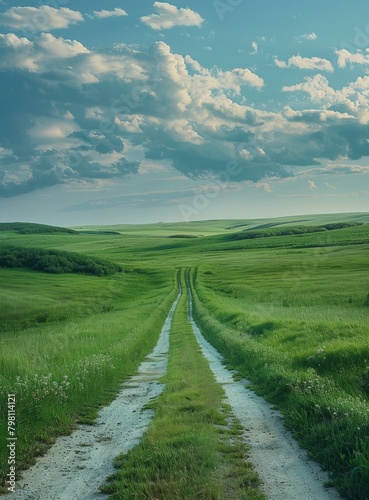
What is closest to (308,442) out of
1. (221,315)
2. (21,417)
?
(21,417)

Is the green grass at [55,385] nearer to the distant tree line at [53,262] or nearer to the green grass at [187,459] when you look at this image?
the green grass at [187,459]

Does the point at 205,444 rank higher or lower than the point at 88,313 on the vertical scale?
higher

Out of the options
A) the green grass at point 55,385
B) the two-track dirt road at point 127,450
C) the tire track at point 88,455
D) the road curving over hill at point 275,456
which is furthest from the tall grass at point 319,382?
the green grass at point 55,385

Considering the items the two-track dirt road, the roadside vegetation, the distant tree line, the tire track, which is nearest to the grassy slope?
the tire track

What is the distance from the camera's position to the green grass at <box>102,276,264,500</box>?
739cm

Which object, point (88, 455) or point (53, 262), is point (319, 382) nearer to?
point (88, 455)

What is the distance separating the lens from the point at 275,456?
9211 mm

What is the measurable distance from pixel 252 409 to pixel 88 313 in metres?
46.7

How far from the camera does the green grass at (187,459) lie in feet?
24.2

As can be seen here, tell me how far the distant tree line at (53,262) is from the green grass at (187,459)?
102 m

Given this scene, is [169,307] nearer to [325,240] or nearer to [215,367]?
[215,367]

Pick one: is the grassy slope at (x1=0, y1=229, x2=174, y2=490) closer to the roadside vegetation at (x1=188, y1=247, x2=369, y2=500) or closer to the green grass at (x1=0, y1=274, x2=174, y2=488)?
the green grass at (x1=0, y1=274, x2=174, y2=488)

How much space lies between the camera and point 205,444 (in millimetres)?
9234

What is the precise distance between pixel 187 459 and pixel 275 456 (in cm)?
188
